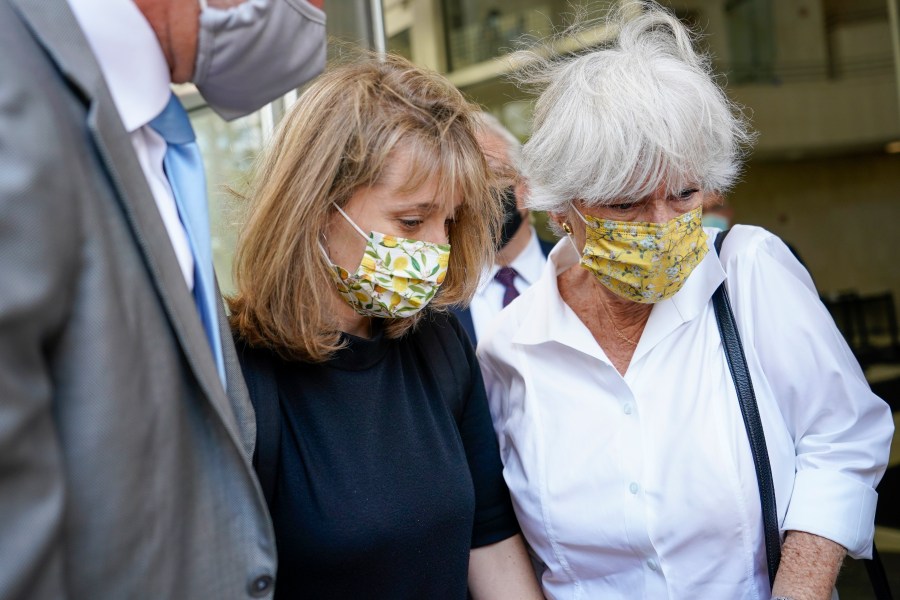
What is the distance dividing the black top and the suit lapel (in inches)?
21.6

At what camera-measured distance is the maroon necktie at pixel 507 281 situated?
321 centimetres

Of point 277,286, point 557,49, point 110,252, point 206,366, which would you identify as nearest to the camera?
point 110,252

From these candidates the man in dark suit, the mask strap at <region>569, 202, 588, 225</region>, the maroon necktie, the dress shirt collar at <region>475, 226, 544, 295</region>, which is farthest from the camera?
the dress shirt collar at <region>475, 226, 544, 295</region>

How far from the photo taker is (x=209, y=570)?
41.1 inches

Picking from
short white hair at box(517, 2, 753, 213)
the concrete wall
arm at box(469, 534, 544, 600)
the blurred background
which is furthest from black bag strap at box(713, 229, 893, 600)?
the concrete wall

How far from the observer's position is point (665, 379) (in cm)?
193

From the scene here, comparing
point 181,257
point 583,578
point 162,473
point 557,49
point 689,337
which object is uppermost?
point 557,49

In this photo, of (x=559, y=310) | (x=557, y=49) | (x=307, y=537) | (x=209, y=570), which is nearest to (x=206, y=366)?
(x=209, y=570)

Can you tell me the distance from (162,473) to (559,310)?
1.29m

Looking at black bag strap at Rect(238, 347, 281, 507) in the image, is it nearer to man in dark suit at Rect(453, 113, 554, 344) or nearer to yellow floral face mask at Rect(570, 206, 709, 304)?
yellow floral face mask at Rect(570, 206, 709, 304)

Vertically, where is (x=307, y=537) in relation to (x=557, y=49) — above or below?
below

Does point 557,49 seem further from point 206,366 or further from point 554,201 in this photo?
point 206,366

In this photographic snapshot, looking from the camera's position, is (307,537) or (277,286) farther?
(277,286)

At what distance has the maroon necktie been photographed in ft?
10.5
